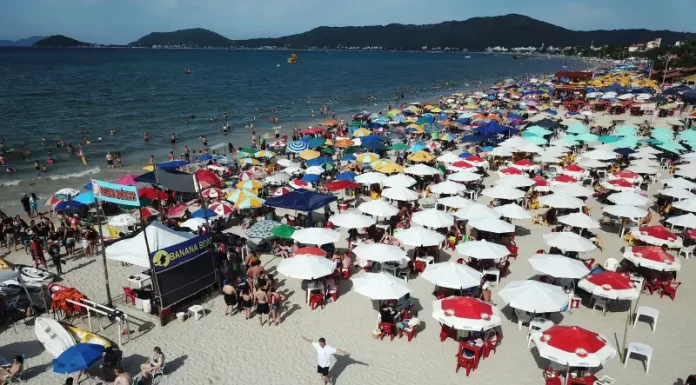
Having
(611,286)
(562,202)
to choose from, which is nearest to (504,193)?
(562,202)

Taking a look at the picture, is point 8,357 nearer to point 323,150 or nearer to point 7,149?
point 323,150

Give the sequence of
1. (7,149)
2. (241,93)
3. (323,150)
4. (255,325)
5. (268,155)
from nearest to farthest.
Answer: (255,325)
(268,155)
(323,150)
(7,149)
(241,93)

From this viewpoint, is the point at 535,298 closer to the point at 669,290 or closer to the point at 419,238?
the point at 419,238

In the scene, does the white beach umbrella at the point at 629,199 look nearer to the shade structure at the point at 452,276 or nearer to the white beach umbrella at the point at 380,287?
the shade structure at the point at 452,276

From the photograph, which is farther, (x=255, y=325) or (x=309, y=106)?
(x=309, y=106)

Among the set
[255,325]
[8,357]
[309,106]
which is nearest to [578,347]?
[255,325]

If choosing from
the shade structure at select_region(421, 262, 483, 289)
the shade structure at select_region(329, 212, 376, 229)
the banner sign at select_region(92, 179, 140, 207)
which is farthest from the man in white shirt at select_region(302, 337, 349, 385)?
the shade structure at select_region(329, 212, 376, 229)
